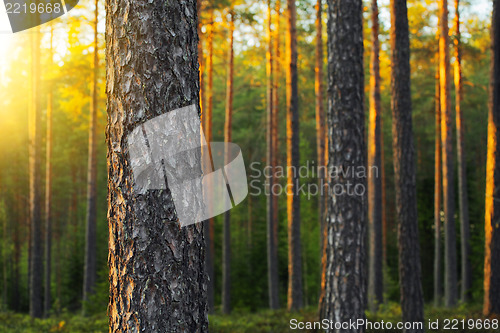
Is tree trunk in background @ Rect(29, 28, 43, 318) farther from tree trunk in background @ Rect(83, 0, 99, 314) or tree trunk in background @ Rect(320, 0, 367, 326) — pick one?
tree trunk in background @ Rect(320, 0, 367, 326)

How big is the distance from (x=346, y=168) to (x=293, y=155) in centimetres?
909

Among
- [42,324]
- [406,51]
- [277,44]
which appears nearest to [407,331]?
[406,51]

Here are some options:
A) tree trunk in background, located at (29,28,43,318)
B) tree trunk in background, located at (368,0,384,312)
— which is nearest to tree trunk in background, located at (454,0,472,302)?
tree trunk in background, located at (368,0,384,312)

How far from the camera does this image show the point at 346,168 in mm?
6215

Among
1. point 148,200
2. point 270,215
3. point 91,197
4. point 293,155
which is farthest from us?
point 270,215

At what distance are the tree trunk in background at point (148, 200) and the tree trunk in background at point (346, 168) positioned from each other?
3.75 meters

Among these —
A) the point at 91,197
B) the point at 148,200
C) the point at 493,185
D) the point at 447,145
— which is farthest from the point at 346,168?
the point at 447,145

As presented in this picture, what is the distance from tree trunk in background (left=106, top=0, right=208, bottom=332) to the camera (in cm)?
261

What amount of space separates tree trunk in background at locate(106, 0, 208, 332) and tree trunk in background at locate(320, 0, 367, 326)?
3749 millimetres

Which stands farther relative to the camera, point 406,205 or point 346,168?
point 406,205

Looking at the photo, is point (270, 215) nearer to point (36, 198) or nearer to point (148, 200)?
point (36, 198)

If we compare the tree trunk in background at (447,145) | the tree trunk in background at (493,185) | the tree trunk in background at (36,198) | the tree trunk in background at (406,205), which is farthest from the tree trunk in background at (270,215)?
the tree trunk in background at (406,205)

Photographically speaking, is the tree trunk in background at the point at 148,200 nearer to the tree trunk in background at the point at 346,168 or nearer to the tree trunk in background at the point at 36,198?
the tree trunk in background at the point at 346,168

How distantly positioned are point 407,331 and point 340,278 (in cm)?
338
